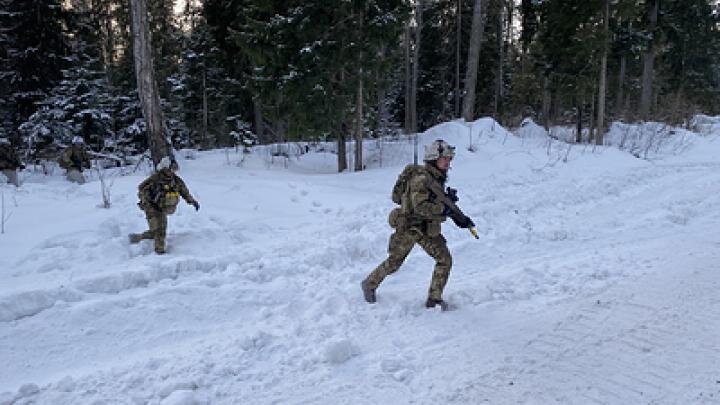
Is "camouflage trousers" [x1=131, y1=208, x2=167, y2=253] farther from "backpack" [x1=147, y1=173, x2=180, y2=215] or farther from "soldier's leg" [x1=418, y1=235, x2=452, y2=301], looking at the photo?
"soldier's leg" [x1=418, y1=235, x2=452, y2=301]

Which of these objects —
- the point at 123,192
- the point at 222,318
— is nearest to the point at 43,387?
the point at 222,318

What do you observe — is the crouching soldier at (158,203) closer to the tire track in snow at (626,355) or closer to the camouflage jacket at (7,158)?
the tire track in snow at (626,355)

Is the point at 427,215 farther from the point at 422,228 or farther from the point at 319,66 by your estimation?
the point at 319,66

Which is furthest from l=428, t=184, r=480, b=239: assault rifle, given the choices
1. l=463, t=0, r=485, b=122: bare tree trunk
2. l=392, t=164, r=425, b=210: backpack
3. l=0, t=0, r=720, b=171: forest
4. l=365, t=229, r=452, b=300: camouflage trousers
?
l=463, t=0, r=485, b=122: bare tree trunk

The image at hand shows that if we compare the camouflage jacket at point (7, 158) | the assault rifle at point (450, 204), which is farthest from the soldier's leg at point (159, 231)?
the camouflage jacket at point (7, 158)

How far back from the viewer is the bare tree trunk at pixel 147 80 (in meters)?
11.9

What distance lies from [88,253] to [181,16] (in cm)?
2582

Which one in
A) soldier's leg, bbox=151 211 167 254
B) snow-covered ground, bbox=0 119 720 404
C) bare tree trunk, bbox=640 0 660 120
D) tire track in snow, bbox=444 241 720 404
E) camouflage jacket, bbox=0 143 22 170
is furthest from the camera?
bare tree trunk, bbox=640 0 660 120

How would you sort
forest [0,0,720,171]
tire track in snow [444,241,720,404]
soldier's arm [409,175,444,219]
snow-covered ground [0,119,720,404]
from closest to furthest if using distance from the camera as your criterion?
tire track in snow [444,241,720,404]
snow-covered ground [0,119,720,404]
soldier's arm [409,175,444,219]
forest [0,0,720,171]

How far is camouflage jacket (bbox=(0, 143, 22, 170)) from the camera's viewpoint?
13102 mm

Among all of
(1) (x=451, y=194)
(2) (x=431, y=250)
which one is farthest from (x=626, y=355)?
(1) (x=451, y=194)

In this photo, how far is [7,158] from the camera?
13203 mm

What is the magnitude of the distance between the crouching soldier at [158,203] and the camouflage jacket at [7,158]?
335 inches

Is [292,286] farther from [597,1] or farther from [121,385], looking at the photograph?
[597,1]
